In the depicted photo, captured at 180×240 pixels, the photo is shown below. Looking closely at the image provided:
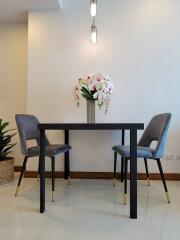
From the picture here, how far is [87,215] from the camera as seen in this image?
1898 millimetres

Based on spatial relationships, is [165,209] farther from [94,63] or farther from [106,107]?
[94,63]

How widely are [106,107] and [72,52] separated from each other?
90 cm

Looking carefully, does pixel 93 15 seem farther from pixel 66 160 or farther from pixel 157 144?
pixel 66 160

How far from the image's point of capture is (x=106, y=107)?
308 centimetres

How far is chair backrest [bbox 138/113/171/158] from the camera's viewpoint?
2.21 meters

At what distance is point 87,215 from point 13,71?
2551 mm

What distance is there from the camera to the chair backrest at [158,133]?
2.21m

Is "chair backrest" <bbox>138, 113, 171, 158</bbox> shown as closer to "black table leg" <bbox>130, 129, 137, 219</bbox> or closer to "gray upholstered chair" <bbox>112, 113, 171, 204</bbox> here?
"gray upholstered chair" <bbox>112, 113, 171, 204</bbox>

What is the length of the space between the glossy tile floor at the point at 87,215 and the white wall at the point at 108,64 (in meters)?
0.67

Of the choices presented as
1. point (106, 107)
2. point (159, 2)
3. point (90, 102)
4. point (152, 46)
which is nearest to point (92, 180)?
point (106, 107)

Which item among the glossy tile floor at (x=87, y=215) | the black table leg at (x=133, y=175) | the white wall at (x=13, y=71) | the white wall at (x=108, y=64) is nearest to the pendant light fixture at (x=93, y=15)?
the white wall at (x=108, y=64)

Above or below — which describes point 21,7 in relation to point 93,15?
above

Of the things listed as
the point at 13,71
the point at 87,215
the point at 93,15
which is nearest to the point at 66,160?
the point at 87,215

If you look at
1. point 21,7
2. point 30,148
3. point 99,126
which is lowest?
point 30,148
